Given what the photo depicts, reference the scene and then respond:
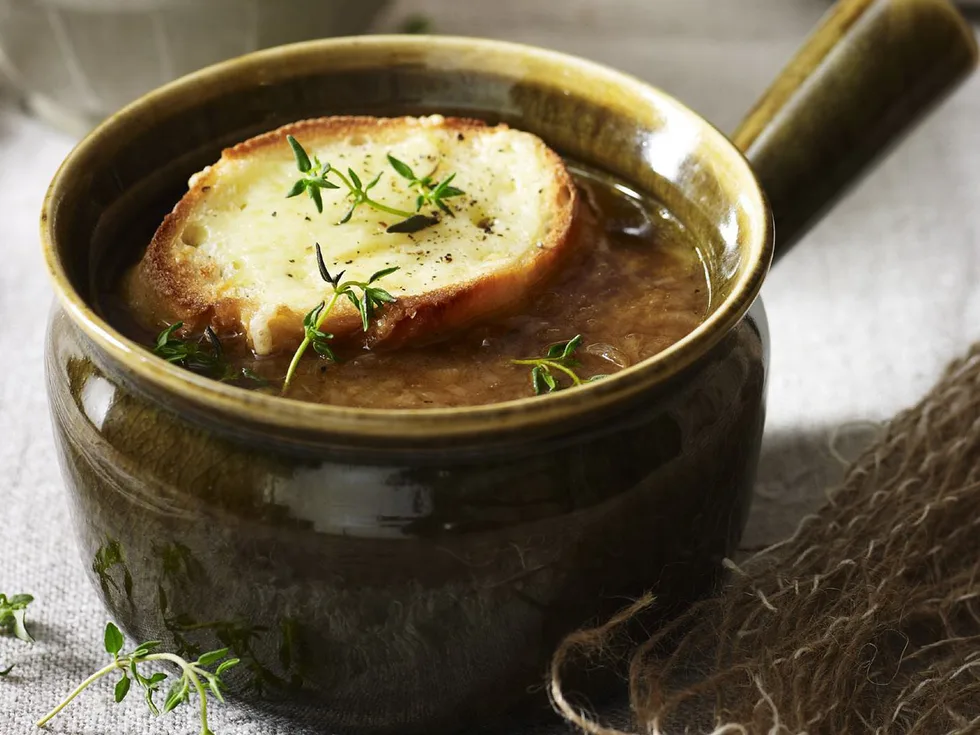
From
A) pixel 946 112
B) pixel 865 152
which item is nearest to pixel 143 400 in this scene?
pixel 865 152

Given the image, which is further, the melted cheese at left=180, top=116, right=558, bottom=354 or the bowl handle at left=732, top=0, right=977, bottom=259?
the bowl handle at left=732, top=0, right=977, bottom=259

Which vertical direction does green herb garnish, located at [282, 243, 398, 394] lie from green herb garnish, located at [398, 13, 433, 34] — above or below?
above

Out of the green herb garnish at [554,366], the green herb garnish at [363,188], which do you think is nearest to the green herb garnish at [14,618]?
the green herb garnish at [363,188]

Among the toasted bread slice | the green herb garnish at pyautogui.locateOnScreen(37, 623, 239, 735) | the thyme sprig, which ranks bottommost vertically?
the thyme sprig

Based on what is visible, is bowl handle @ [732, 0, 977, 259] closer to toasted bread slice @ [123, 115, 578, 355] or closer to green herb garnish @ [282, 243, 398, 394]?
toasted bread slice @ [123, 115, 578, 355]

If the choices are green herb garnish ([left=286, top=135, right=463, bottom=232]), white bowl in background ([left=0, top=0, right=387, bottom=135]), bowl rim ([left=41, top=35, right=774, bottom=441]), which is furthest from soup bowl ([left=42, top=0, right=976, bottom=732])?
white bowl in background ([left=0, top=0, right=387, bottom=135])

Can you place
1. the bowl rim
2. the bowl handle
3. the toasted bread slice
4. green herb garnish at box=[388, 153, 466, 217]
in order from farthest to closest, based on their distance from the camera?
the bowl handle → green herb garnish at box=[388, 153, 466, 217] → the toasted bread slice → the bowl rim

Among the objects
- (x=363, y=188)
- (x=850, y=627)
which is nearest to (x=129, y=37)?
(x=363, y=188)

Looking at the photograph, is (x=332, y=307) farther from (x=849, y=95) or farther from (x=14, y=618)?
(x=849, y=95)
